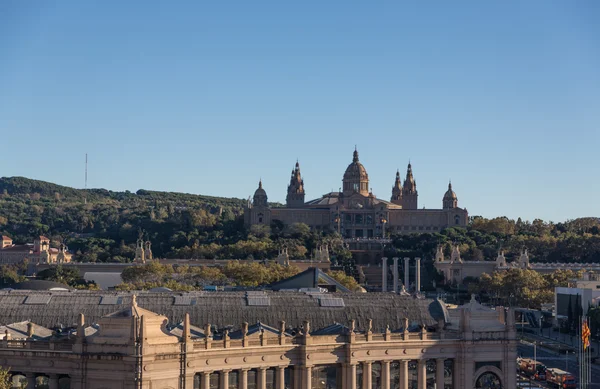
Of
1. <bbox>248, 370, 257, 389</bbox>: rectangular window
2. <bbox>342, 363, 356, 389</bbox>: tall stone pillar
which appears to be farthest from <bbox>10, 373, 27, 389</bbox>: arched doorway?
<bbox>342, 363, 356, 389</bbox>: tall stone pillar

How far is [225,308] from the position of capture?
80.9 m

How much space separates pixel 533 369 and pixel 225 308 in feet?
129

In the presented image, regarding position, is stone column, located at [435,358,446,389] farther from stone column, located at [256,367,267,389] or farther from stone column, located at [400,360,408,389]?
stone column, located at [256,367,267,389]

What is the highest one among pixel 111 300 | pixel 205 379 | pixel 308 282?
pixel 308 282

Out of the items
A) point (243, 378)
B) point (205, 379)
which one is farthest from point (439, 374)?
point (205, 379)

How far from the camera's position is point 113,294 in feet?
274

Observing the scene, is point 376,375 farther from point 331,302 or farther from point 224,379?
point 224,379

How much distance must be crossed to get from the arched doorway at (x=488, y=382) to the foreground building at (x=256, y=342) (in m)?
0.06

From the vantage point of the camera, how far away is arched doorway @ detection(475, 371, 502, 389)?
7731 centimetres

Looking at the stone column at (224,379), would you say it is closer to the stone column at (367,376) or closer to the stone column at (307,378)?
the stone column at (307,378)

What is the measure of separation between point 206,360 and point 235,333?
26.3 ft

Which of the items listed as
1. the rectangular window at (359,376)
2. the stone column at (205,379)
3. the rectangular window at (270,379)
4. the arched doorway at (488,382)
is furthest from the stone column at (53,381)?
the arched doorway at (488,382)

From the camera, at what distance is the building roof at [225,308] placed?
79625 mm

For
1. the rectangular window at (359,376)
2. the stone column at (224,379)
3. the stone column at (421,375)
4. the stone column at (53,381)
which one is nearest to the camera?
the stone column at (53,381)
